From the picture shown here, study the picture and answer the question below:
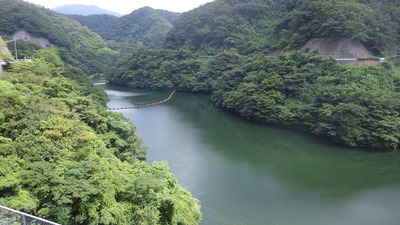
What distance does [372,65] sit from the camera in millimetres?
25328

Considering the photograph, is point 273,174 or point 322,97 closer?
point 273,174

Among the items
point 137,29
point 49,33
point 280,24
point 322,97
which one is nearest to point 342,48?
point 322,97

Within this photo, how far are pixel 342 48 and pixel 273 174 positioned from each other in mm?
19360

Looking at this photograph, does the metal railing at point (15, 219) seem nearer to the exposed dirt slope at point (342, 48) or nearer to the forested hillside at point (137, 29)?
the exposed dirt slope at point (342, 48)

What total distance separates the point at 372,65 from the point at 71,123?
83.7 ft

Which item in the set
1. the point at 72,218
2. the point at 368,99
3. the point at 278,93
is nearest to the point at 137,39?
the point at 278,93

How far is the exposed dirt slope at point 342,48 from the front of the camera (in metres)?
28.5

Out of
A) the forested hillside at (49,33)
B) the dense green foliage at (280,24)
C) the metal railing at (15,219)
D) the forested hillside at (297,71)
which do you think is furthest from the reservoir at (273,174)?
the forested hillside at (49,33)

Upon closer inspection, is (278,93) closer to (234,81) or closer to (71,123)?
(234,81)

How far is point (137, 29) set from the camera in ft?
361

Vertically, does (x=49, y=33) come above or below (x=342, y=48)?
above

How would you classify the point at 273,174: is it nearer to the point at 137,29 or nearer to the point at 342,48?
the point at 342,48

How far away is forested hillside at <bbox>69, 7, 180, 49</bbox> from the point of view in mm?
98812

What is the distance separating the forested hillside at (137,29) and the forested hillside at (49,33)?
20.5m
